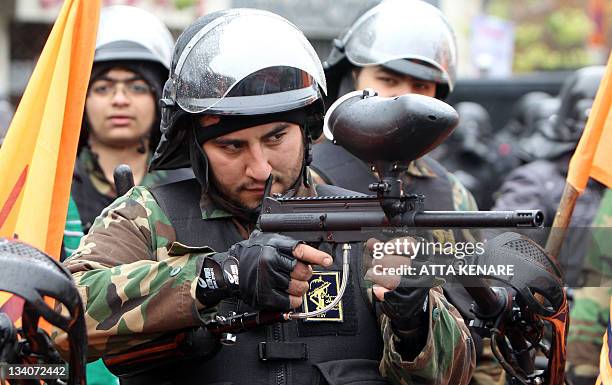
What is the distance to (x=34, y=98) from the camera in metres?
4.54

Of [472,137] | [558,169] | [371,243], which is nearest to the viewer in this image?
[371,243]

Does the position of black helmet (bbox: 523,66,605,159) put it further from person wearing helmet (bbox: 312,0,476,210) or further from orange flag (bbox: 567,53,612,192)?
orange flag (bbox: 567,53,612,192)

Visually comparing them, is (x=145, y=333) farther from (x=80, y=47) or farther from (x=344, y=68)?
(x=344, y=68)

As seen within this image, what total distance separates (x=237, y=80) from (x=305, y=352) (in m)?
0.87

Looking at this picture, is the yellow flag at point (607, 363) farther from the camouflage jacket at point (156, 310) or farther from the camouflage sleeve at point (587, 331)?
the camouflage sleeve at point (587, 331)

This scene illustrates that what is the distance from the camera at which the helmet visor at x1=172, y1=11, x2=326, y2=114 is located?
4246 millimetres

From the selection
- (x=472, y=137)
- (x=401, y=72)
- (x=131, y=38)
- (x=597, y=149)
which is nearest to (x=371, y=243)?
(x=597, y=149)

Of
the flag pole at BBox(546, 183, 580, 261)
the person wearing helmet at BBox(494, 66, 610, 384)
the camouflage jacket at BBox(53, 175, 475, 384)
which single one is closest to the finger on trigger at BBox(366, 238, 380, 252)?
the camouflage jacket at BBox(53, 175, 475, 384)

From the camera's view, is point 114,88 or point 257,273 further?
point 114,88

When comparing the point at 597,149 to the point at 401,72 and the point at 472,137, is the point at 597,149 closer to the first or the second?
the point at 401,72

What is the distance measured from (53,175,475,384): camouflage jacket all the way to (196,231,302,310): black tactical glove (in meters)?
0.09

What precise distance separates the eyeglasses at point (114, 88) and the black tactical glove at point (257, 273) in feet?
10.6

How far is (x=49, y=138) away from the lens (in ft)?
14.6

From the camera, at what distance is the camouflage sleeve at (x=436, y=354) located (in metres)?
4.01
